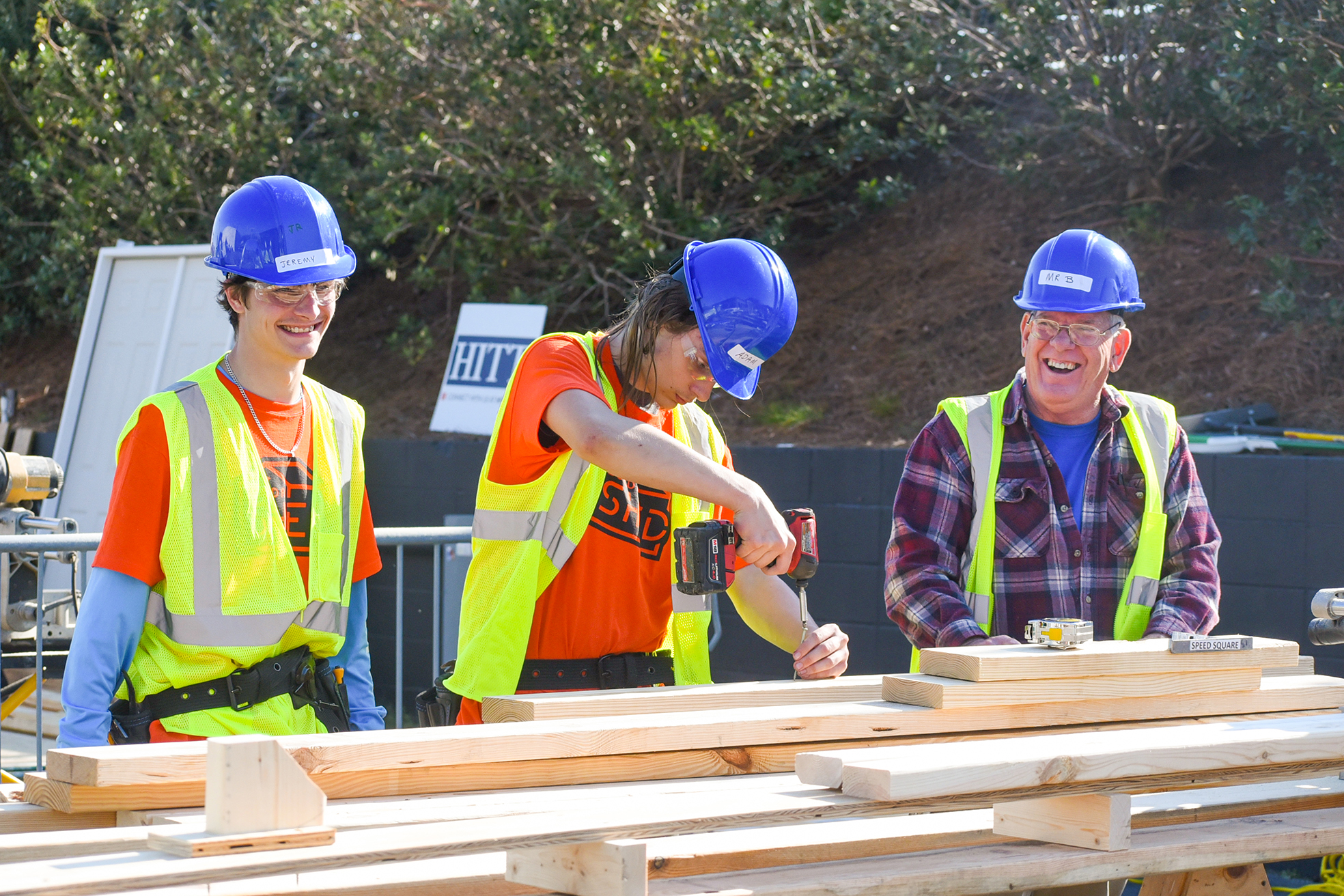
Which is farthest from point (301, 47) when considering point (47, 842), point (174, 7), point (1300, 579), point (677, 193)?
point (47, 842)

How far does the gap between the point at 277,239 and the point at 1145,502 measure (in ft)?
8.00

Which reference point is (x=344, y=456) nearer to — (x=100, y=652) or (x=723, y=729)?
(x=100, y=652)

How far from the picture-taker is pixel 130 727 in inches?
125

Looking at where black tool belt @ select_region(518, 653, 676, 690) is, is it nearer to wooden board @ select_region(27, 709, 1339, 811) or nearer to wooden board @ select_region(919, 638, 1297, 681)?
wooden board @ select_region(27, 709, 1339, 811)

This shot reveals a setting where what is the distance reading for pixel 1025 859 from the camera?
2613mm

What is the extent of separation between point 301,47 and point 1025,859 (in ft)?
36.2

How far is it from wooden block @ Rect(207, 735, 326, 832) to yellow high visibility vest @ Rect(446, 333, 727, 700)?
105 centimetres

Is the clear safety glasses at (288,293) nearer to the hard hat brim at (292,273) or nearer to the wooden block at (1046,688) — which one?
the hard hat brim at (292,273)

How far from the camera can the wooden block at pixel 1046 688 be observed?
10.3 ft

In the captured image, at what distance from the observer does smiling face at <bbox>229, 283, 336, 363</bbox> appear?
3340 millimetres

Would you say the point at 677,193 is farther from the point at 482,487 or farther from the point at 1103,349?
the point at 482,487

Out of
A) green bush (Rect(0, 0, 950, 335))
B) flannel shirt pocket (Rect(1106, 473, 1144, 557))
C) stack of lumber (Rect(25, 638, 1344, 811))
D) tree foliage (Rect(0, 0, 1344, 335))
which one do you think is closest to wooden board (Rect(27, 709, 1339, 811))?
stack of lumber (Rect(25, 638, 1344, 811))

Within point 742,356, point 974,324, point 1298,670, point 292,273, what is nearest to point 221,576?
point 292,273

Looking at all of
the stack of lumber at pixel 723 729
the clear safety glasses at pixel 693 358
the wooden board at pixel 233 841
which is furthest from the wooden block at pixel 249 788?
the clear safety glasses at pixel 693 358
